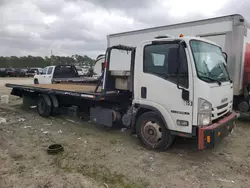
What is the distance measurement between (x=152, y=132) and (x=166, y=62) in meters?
1.47

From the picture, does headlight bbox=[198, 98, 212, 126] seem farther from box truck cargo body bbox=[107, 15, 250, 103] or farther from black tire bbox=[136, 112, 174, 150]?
box truck cargo body bbox=[107, 15, 250, 103]

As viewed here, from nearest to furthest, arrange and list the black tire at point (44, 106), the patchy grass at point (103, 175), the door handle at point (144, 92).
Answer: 1. the patchy grass at point (103, 175)
2. the door handle at point (144, 92)
3. the black tire at point (44, 106)

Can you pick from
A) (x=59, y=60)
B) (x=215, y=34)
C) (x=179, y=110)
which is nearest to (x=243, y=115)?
(x=215, y=34)

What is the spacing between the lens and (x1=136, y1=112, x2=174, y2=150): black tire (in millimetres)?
4227

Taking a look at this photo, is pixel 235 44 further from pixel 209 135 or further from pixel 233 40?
pixel 209 135

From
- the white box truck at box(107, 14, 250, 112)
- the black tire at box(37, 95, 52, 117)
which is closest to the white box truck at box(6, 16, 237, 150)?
the white box truck at box(107, 14, 250, 112)

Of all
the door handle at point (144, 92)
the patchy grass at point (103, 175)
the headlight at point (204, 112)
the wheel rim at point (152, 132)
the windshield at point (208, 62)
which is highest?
the windshield at point (208, 62)

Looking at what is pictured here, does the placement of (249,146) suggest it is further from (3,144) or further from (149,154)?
(3,144)

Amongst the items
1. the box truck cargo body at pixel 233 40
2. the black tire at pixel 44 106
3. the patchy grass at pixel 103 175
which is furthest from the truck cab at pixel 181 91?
the black tire at pixel 44 106

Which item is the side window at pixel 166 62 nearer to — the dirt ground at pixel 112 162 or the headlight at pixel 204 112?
the headlight at pixel 204 112

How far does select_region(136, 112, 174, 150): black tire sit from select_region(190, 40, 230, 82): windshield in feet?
4.09

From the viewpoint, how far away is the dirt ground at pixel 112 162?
331 centimetres

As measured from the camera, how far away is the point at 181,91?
3818mm

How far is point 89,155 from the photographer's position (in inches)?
170
